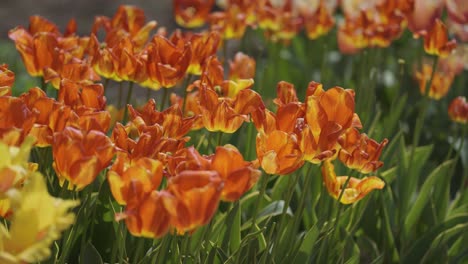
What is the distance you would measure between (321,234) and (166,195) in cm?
77

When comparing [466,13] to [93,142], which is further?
[466,13]

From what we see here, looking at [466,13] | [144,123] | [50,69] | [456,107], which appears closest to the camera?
[144,123]

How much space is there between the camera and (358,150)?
1550 millimetres

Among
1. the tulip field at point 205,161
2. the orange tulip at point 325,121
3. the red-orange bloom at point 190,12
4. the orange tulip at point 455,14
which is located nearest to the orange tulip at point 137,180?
the tulip field at point 205,161

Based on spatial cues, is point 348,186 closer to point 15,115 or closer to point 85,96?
point 85,96

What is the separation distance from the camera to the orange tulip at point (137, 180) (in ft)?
3.96

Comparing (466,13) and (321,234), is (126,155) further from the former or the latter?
(466,13)

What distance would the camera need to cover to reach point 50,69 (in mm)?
1801

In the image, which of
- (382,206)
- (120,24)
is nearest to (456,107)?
(382,206)

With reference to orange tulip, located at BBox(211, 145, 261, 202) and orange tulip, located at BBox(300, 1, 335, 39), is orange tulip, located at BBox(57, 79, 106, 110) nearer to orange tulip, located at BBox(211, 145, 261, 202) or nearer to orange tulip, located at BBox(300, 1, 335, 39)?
orange tulip, located at BBox(211, 145, 261, 202)

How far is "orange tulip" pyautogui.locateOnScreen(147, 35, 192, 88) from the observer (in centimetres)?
176

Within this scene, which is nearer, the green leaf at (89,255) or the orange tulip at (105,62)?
the green leaf at (89,255)

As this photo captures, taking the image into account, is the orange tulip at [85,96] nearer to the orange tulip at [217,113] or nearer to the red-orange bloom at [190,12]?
the orange tulip at [217,113]

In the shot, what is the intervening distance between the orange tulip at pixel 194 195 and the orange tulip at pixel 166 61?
645 millimetres
